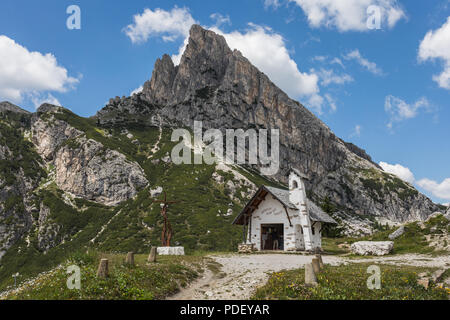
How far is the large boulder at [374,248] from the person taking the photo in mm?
30484

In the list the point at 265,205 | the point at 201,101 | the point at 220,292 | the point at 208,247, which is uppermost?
the point at 201,101

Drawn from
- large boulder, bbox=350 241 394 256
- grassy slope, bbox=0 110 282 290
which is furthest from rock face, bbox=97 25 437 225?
large boulder, bbox=350 241 394 256

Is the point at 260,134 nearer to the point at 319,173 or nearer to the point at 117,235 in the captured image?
the point at 319,173

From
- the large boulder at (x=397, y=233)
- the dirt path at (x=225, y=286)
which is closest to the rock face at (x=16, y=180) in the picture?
Result: the dirt path at (x=225, y=286)

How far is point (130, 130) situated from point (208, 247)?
9433cm

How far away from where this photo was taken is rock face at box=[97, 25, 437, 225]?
169m

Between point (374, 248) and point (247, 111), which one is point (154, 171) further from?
point (374, 248)

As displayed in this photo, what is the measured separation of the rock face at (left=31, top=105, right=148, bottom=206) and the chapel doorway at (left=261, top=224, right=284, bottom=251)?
2929 inches

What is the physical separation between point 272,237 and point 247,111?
13703cm

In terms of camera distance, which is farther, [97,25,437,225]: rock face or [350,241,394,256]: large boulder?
[97,25,437,225]: rock face

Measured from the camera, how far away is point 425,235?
34031mm

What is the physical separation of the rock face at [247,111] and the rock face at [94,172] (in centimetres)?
4245

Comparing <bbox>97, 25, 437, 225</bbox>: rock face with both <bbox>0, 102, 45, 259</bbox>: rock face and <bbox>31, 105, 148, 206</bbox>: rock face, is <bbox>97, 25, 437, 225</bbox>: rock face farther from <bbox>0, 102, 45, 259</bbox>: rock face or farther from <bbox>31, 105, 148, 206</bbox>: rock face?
<bbox>31, 105, 148, 206</bbox>: rock face
